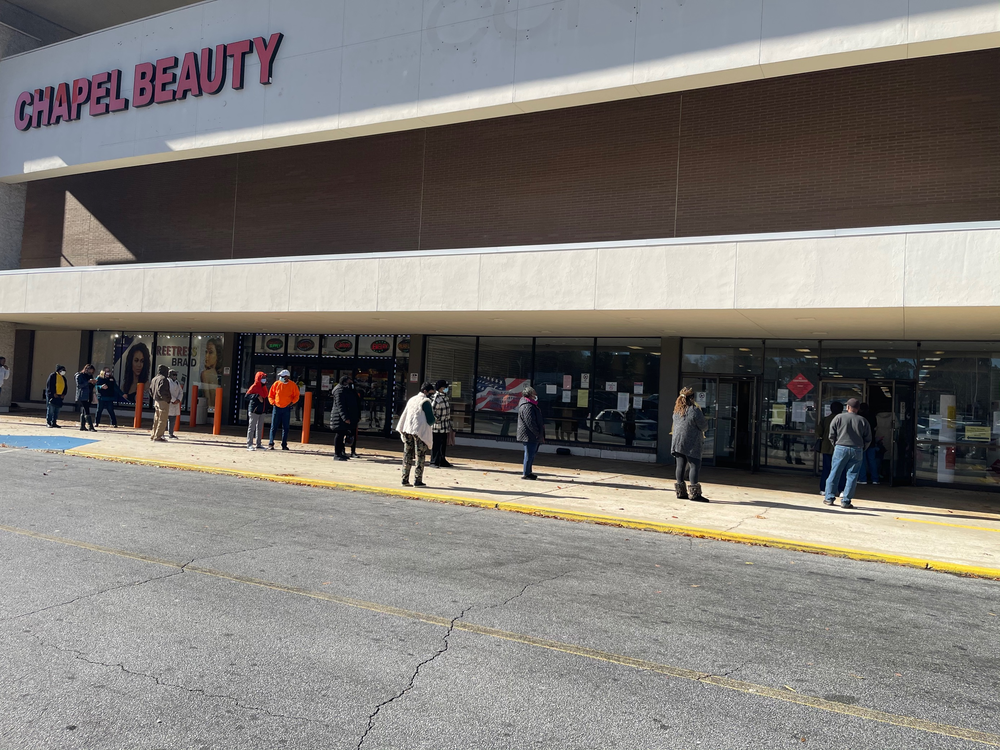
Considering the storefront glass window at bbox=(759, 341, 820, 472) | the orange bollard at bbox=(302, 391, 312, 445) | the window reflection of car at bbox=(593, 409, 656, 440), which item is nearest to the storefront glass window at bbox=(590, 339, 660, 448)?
the window reflection of car at bbox=(593, 409, 656, 440)

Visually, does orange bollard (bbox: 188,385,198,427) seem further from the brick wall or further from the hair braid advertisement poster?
the brick wall

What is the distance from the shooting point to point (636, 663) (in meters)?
4.84

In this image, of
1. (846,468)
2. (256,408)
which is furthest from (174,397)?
(846,468)

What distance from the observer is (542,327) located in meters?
17.7

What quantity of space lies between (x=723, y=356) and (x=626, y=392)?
102 inches

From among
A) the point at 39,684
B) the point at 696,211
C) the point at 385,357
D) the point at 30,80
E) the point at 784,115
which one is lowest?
the point at 39,684

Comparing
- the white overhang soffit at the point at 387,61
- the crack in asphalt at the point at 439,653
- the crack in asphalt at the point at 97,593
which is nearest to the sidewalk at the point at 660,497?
the crack in asphalt at the point at 439,653

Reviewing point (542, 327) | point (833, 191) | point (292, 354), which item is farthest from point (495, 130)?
point (292, 354)

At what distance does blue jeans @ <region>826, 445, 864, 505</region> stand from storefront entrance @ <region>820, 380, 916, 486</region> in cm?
365

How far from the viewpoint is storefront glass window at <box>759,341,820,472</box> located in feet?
54.0

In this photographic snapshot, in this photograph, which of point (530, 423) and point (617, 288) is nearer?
point (617, 288)

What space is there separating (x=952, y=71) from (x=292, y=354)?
19.5 m

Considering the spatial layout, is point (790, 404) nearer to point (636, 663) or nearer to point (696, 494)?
point (696, 494)

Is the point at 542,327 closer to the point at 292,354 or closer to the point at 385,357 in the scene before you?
the point at 385,357
